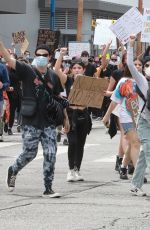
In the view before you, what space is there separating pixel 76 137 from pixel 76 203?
2.60 m

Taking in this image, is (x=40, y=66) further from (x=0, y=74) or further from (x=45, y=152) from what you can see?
(x=0, y=74)

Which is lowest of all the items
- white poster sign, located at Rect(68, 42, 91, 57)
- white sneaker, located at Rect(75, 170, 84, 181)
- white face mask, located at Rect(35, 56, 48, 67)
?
white poster sign, located at Rect(68, 42, 91, 57)

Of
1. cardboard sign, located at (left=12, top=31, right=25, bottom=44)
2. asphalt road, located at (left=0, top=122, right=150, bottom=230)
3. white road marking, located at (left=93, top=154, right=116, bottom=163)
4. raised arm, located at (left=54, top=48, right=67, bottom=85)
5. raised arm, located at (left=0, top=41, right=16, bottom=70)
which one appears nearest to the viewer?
asphalt road, located at (left=0, top=122, right=150, bottom=230)

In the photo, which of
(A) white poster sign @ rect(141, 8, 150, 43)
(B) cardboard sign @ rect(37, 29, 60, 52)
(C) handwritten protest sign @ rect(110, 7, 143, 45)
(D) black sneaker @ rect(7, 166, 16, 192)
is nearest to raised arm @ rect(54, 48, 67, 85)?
(D) black sneaker @ rect(7, 166, 16, 192)

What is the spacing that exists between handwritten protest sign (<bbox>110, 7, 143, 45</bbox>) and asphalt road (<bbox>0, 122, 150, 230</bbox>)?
7.76ft

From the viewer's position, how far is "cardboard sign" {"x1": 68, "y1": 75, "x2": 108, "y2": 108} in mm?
12422

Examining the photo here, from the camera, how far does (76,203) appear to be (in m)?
10.0

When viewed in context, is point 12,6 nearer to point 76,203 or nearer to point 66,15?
point 66,15

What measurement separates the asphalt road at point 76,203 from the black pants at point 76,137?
33cm

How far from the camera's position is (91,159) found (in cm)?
1580

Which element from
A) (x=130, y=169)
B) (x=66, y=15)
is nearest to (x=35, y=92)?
(x=130, y=169)

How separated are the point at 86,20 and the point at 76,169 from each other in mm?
36284

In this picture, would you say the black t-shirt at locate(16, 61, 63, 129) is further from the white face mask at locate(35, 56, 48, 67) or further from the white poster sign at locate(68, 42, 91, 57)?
the white poster sign at locate(68, 42, 91, 57)

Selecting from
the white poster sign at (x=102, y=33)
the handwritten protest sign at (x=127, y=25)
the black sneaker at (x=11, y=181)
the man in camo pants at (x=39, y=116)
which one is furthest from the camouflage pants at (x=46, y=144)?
the white poster sign at (x=102, y=33)
